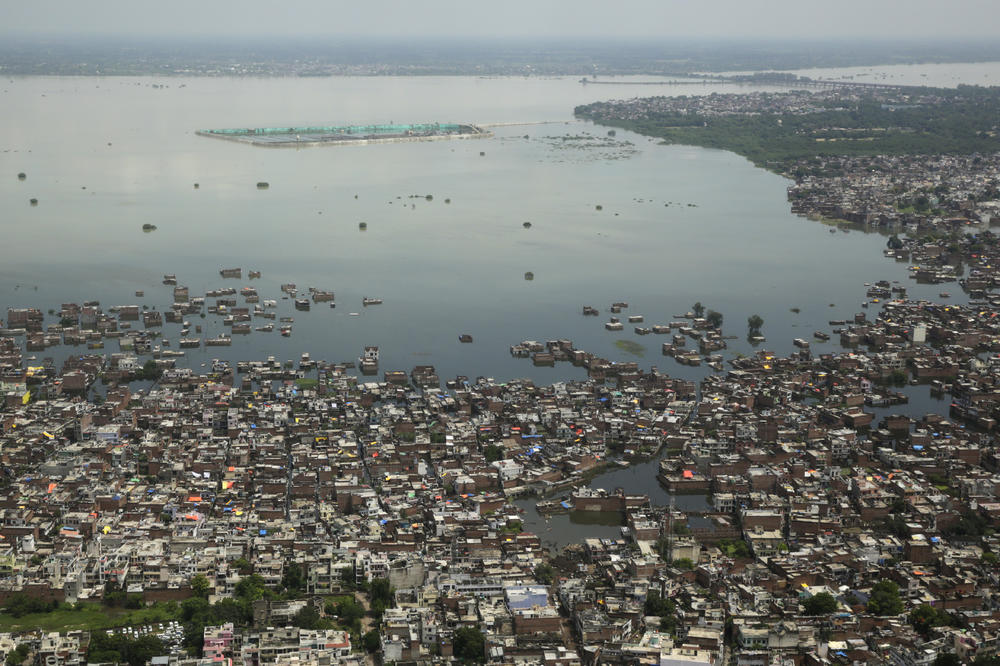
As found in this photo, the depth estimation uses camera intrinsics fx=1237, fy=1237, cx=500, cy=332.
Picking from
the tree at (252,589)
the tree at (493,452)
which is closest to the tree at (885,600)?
the tree at (493,452)

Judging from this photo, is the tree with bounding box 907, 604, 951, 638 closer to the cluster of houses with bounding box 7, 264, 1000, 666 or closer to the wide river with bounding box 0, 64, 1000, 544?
the cluster of houses with bounding box 7, 264, 1000, 666

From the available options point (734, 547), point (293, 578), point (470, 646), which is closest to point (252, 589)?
point (293, 578)

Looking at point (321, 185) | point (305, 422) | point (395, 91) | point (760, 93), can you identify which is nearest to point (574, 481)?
point (305, 422)

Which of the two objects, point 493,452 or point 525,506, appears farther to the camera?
point 493,452

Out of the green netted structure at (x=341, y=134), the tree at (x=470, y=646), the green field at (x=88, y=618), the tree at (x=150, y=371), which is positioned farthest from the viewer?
the green netted structure at (x=341, y=134)

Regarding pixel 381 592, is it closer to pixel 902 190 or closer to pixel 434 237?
pixel 434 237

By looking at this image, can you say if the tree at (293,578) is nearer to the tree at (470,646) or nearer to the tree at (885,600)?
the tree at (470,646)

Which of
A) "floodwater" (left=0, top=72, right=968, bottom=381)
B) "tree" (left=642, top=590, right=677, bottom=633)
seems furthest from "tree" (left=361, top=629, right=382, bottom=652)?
"floodwater" (left=0, top=72, right=968, bottom=381)
